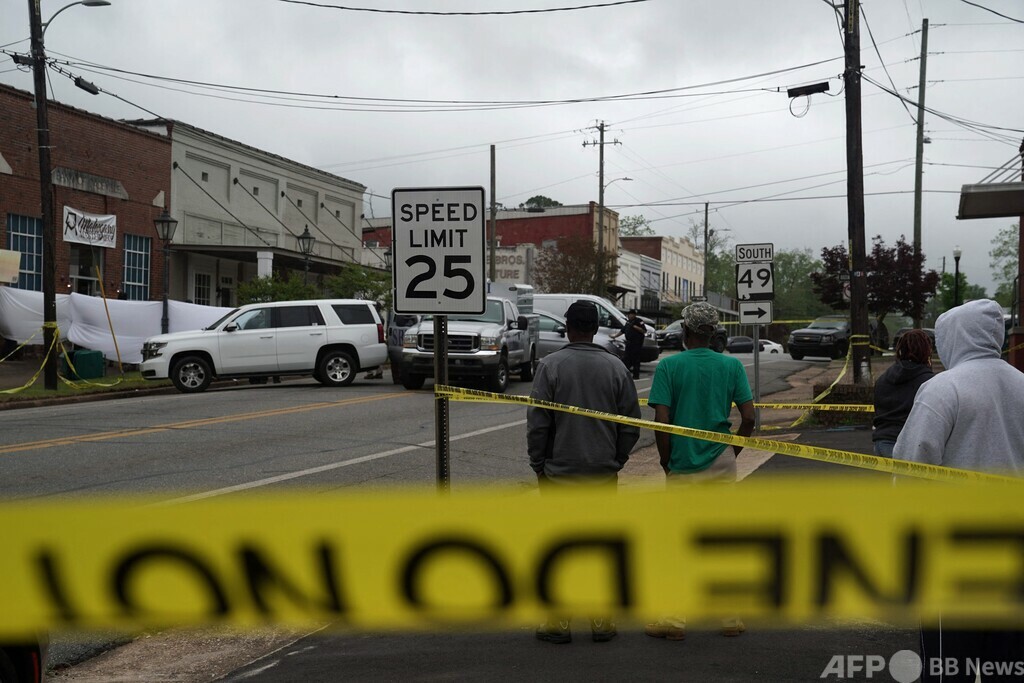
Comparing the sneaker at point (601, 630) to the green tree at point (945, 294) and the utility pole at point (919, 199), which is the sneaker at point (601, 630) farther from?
the green tree at point (945, 294)

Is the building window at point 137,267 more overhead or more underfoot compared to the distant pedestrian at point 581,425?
more overhead

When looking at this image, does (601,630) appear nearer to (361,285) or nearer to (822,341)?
(361,285)

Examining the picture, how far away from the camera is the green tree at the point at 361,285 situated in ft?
107

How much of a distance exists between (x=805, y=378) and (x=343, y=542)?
25.9 m

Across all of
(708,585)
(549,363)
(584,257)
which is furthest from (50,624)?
(584,257)

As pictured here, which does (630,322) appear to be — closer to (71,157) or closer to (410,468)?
(410,468)

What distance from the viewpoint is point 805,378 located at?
27.5m

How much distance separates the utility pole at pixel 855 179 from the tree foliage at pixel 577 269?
122 feet

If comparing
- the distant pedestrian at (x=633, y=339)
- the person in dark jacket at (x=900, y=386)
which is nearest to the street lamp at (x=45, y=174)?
the distant pedestrian at (x=633, y=339)

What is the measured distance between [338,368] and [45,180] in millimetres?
7033

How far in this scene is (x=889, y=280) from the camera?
4100cm

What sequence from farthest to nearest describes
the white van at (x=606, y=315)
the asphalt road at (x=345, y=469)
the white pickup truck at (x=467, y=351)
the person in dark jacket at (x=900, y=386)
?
the white van at (x=606, y=315) → the white pickup truck at (x=467, y=351) → the person in dark jacket at (x=900, y=386) → the asphalt road at (x=345, y=469)

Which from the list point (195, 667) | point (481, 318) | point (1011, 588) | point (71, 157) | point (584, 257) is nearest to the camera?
point (1011, 588)

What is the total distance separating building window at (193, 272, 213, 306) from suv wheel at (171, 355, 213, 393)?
1488 centimetres
